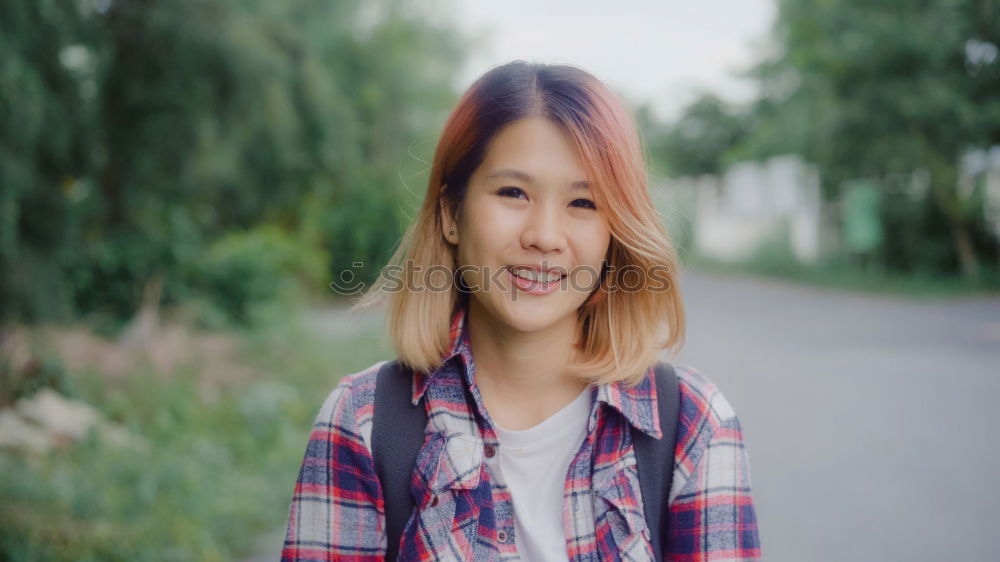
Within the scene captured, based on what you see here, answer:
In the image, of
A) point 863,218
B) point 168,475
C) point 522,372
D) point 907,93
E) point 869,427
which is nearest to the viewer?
point 522,372

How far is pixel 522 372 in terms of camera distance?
1731mm

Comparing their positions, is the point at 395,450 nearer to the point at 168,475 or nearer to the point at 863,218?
the point at 168,475

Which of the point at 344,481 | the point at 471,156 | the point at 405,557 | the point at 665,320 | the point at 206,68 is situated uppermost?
the point at 206,68

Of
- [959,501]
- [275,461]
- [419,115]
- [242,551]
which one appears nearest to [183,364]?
[275,461]

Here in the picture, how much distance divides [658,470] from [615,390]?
17cm

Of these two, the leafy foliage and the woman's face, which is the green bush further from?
the woman's face

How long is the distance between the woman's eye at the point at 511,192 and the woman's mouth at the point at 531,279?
5.5 inches

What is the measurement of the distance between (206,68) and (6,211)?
2.38 m

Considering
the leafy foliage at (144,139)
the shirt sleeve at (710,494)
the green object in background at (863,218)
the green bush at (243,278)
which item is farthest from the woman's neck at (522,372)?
the green object in background at (863,218)

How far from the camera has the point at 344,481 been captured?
153cm

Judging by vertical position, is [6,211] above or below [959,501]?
above

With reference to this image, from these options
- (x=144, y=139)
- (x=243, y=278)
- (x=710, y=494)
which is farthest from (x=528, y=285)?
(x=243, y=278)

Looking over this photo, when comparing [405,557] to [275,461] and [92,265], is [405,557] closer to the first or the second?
[275,461]

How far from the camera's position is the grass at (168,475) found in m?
3.58
